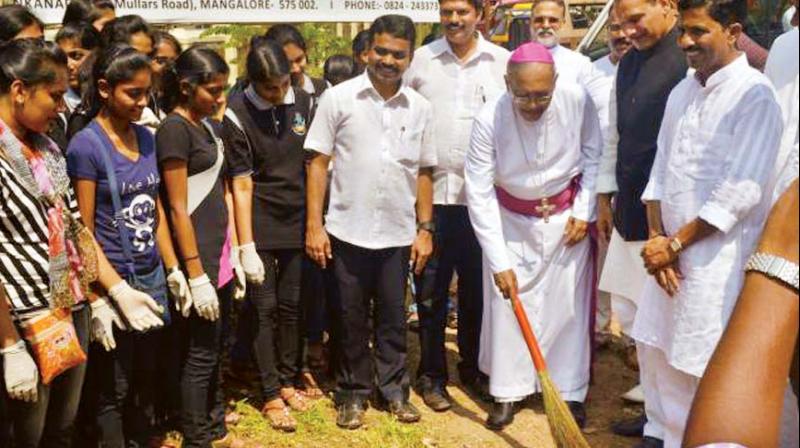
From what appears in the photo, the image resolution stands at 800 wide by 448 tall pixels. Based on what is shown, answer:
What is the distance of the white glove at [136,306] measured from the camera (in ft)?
10.8

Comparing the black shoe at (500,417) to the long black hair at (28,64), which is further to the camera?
the black shoe at (500,417)

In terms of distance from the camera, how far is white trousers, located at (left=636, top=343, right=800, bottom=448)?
370cm

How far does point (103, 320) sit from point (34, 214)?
0.58 metres

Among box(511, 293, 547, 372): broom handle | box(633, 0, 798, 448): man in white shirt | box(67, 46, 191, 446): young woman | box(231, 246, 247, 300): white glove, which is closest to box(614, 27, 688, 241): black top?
box(633, 0, 798, 448): man in white shirt

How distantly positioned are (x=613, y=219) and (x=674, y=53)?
2.74 ft

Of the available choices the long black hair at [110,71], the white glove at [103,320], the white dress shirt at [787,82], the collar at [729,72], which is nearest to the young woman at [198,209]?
the long black hair at [110,71]

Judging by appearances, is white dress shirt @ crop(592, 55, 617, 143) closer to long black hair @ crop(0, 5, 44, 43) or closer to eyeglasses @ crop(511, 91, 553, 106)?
eyeglasses @ crop(511, 91, 553, 106)

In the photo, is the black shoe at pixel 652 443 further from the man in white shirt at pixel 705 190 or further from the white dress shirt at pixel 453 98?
the white dress shirt at pixel 453 98

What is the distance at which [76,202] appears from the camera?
3.17 m

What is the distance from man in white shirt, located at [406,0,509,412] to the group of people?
1 centimetres

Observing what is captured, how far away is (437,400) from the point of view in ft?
15.4

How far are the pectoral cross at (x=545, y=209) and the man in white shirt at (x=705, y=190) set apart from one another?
0.65 m

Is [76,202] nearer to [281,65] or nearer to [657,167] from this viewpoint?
[281,65]

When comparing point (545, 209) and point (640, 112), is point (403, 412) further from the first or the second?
point (640, 112)
